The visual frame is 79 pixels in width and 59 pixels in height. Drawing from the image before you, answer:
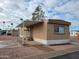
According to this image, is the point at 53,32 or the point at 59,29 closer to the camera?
the point at 53,32

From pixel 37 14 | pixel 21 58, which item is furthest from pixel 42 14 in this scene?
pixel 21 58

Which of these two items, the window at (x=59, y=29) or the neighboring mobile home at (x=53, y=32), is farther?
the window at (x=59, y=29)

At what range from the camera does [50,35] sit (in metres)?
20.3

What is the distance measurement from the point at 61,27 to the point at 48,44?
3475mm

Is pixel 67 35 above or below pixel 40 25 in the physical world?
below

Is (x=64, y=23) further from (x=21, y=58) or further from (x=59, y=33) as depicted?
(x=21, y=58)

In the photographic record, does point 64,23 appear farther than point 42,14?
No

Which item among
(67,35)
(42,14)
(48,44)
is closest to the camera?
(48,44)

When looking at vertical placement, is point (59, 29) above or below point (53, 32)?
above

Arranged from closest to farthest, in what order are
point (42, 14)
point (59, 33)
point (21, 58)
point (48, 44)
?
point (21, 58), point (48, 44), point (59, 33), point (42, 14)

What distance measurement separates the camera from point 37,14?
50906 millimetres

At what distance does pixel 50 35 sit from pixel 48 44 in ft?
4.23

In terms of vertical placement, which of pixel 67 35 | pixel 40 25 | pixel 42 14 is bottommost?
pixel 67 35

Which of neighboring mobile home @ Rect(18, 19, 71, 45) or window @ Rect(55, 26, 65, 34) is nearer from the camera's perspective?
neighboring mobile home @ Rect(18, 19, 71, 45)
